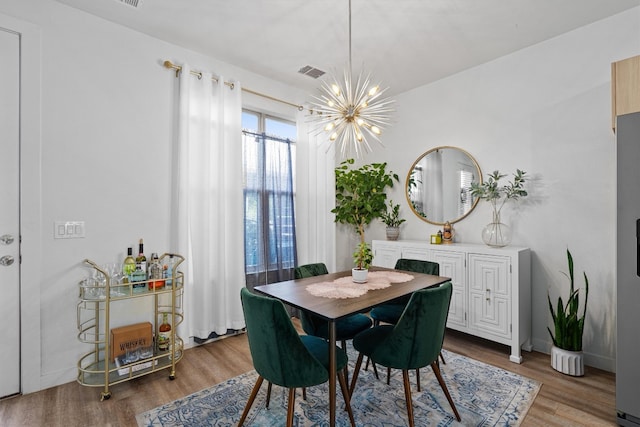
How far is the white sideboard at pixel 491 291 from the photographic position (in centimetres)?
272

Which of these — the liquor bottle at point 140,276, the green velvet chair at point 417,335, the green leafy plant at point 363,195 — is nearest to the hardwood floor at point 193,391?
the liquor bottle at point 140,276

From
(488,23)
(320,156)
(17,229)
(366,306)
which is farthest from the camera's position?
(320,156)

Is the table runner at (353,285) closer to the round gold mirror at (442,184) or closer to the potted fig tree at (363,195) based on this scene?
the round gold mirror at (442,184)

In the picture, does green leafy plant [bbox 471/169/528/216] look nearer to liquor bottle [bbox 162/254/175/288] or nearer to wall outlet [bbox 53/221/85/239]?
liquor bottle [bbox 162/254/175/288]

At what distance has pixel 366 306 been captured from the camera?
173 cm

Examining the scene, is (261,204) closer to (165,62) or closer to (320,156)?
(320,156)

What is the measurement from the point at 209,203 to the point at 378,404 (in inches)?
86.6

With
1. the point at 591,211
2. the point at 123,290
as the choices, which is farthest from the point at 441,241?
the point at 123,290

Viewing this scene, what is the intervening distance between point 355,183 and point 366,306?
260 cm

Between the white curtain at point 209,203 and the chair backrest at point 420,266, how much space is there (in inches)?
62.9

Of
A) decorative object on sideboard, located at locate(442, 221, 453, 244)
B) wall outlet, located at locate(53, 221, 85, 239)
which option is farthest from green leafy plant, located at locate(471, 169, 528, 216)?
wall outlet, located at locate(53, 221, 85, 239)

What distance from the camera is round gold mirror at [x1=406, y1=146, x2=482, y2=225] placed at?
343cm

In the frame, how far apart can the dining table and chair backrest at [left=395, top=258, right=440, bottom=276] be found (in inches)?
11.4

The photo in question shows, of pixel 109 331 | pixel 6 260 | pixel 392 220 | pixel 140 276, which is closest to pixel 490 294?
pixel 392 220
